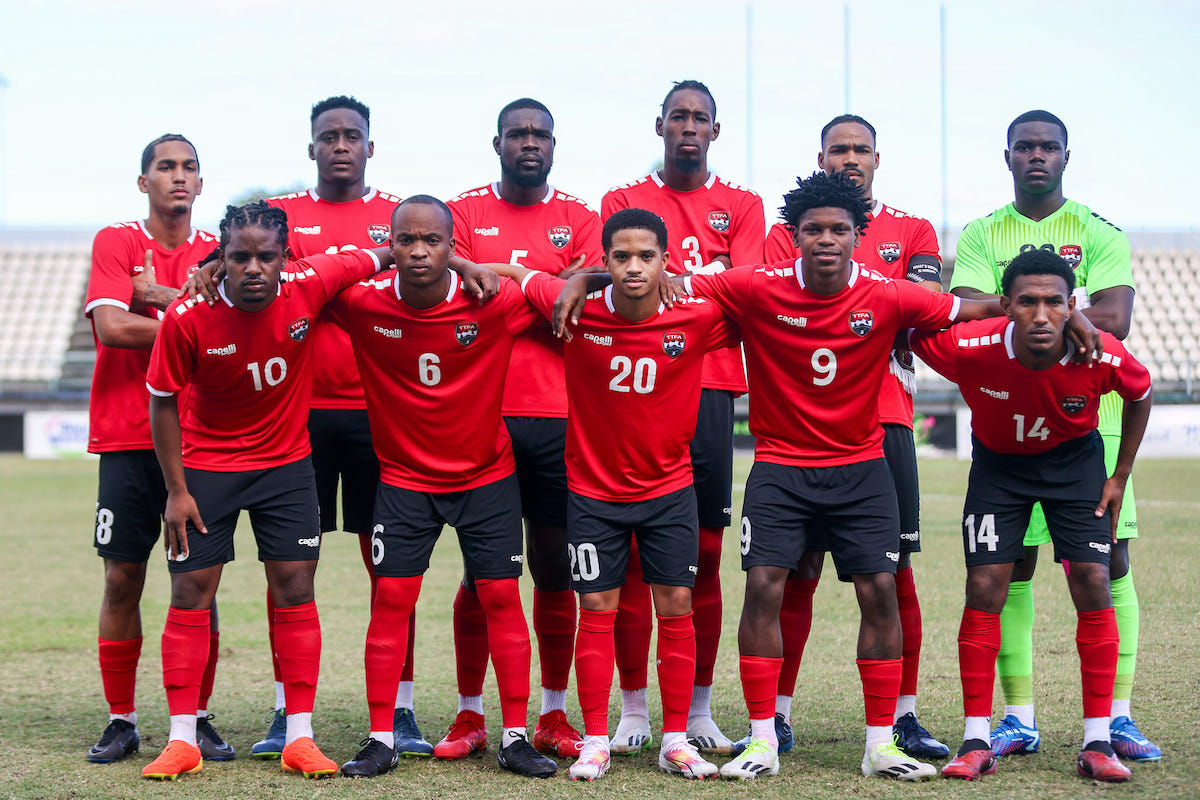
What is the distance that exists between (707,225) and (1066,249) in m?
1.55

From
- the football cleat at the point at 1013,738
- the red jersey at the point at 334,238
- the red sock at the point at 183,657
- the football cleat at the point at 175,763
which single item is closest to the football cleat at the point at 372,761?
the football cleat at the point at 175,763

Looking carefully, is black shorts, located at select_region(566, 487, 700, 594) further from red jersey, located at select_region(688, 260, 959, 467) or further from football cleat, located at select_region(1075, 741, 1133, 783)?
football cleat, located at select_region(1075, 741, 1133, 783)

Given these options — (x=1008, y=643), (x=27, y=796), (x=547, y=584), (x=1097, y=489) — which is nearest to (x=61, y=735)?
(x=27, y=796)

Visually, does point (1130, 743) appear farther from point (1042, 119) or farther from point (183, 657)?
point (183, 657)

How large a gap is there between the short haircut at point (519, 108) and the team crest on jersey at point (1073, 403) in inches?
97.9

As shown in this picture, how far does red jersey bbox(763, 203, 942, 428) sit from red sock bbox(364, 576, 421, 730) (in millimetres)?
2176

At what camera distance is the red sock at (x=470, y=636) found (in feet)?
17.1

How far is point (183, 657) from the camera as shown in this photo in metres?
4.73

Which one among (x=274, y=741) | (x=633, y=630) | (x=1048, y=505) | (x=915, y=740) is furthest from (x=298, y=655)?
(x=1048, y=505)

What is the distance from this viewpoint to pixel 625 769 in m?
4.67

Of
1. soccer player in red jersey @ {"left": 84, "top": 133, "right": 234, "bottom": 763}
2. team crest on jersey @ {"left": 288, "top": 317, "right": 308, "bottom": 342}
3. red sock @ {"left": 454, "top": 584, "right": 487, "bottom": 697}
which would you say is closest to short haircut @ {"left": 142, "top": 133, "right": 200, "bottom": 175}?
soccer player in red jersey @ {"left": 84, "top": 133, "right": 234, "bottom": 763}

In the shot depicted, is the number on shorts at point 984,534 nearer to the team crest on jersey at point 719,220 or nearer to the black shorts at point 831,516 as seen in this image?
the black shorts at point 831,516

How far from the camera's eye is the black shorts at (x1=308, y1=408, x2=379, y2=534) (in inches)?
209

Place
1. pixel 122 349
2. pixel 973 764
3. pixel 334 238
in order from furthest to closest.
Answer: pixel 334 238 < pixel 122 349 < pixel 973 764
